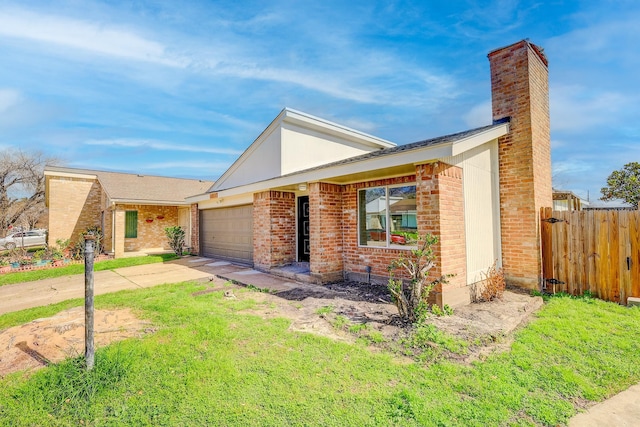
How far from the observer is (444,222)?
5.54 meters

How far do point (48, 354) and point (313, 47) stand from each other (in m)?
10.1

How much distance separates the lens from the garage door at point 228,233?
37.1 ft

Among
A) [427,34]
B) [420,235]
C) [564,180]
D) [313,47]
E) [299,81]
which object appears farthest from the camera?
[564,180]

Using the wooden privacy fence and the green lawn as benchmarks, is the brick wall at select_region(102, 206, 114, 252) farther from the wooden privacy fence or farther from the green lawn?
the wooden privacy fence

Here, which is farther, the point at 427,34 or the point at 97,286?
the point at 427,34

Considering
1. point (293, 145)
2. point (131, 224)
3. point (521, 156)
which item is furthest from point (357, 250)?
point (131, 224)

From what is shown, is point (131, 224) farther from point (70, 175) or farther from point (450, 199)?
point (450, 199)

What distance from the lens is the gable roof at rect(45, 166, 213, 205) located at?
611 inches

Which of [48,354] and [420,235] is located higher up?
[420,235]

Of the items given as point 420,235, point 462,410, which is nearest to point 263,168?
point 420,235

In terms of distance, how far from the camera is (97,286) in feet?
27.8

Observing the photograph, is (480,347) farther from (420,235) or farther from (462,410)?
(420,235)

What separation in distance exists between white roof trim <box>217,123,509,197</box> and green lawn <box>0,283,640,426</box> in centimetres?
327

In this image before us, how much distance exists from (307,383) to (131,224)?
17.6m
